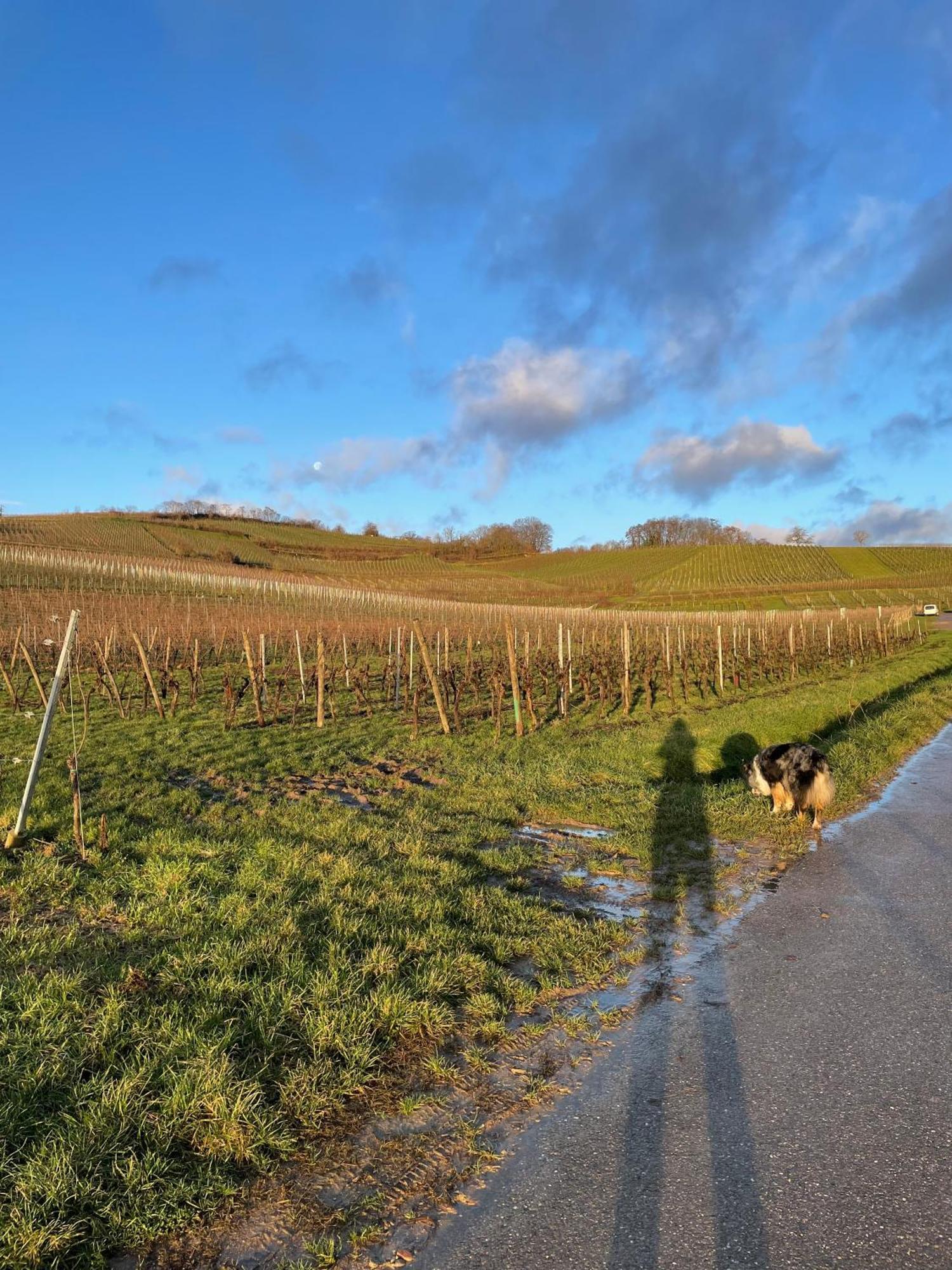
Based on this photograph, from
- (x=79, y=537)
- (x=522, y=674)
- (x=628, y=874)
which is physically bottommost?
(x=628, y=874)

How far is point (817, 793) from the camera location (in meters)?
8.06

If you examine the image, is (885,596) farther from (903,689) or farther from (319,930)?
(319,930)

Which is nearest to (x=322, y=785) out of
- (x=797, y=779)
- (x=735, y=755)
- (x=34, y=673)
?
(x=797, y=779)

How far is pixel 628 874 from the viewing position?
664 centimetres

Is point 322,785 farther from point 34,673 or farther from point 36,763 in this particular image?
point 34,673

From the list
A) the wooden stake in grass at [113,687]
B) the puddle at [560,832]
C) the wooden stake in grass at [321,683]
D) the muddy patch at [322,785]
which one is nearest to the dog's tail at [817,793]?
the puddle at [560,832]

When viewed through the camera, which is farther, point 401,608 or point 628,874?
point 401,608

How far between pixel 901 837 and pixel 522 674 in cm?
1032

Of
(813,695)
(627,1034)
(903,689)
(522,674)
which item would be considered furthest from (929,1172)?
(903,689)

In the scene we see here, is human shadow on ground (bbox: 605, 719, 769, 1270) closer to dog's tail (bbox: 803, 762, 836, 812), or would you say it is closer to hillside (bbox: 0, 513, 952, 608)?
dog's tail (bbox: 803, 762, 836, 812)

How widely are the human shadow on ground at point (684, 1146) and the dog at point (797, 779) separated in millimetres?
3442

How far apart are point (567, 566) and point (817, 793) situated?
95.0 metres

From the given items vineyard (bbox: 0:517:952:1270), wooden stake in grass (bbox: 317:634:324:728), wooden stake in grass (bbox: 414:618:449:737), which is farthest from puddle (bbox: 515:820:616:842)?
wooden stake in grass (bbox: 317:634:324:728)

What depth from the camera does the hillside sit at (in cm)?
7044
